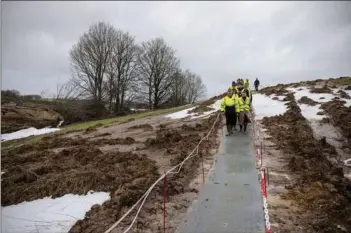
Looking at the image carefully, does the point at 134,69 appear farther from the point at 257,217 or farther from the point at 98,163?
the point at 257,217

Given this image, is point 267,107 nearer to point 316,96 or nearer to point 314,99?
point 314,99

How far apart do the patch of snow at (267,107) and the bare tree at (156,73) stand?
31771mm

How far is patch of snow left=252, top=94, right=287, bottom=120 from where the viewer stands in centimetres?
2146

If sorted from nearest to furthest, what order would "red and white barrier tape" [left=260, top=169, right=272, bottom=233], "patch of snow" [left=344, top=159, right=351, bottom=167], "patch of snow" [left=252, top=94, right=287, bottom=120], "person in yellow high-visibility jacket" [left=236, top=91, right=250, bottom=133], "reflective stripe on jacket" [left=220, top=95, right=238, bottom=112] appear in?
"red and white barrier tape" [left=260, top=169, right=272, bottom=233]
"patch of snow" [left=344, top=159, right=351, bottom=167]
"reflective stripe on jacket" [left=220, top=95, right=238, bottom=112]
"person in yellow high-visibility jacket" [left=236, top=91, right=250, bottom=133]
"patch of snow" [left=252, top=94, right=287, bottom=120]

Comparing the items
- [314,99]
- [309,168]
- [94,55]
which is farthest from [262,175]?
[94,55]

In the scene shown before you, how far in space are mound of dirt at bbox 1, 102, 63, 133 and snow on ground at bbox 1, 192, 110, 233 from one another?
18881 mm

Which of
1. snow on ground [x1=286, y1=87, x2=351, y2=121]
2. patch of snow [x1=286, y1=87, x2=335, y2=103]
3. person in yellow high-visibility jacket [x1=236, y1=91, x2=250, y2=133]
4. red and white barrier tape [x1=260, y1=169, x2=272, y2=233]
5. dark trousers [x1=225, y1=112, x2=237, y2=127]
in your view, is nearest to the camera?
red and white barrier tape [x1=260, y1=169, x2=272, y2=233]

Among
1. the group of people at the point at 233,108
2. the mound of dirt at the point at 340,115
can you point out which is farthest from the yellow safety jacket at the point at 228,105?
the mound of dirt at the point at 340,115

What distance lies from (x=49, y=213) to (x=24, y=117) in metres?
23.4

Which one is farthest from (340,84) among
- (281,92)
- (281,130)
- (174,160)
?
(174,160)

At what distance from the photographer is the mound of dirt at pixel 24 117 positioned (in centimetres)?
2762

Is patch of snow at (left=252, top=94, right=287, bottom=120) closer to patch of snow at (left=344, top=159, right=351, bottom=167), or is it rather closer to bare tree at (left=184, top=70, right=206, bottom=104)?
patch of snow at (left=344, top=159, right=351, bottom=167)

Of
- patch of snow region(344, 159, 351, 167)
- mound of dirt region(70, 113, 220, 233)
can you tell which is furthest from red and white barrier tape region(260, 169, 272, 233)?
patch of snow region(344, 159, 351, 167)

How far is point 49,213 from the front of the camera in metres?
8.39
